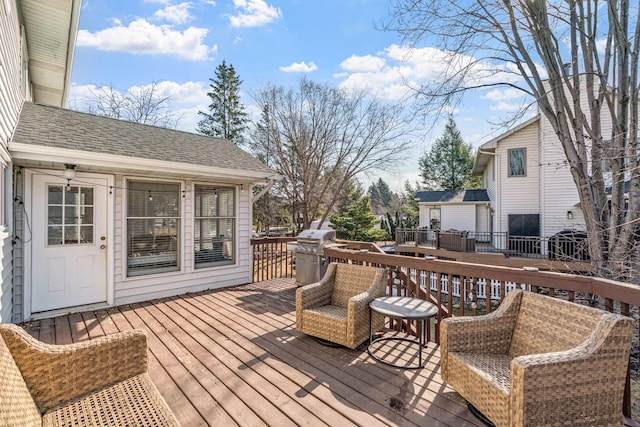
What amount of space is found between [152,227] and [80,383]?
11.8ft

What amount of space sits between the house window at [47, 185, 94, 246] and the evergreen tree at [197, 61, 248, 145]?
17.6m

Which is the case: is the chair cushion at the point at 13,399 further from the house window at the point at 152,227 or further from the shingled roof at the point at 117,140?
the house window at the point at 152,227

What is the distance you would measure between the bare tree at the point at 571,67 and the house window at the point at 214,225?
413 centimetres

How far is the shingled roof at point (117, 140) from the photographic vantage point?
13.4 ft

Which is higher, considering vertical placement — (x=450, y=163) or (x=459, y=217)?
(x=450, y=163)

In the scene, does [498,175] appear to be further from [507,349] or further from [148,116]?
→ [148,116]

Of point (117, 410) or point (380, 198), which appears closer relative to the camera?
point (117, 410)

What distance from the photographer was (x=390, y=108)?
51.7ft

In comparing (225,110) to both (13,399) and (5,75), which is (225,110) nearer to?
(5,75)

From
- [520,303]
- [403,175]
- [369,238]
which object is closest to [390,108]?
[403,175]

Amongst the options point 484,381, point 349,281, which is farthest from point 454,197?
point 484,381

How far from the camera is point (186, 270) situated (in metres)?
5.29

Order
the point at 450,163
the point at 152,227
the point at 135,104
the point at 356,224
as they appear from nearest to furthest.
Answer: the point at 152,227 → the point at 135,104 → the point at 356,224 → the point at 450,163

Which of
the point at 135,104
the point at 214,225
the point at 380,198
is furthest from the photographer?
the point at 380,198
